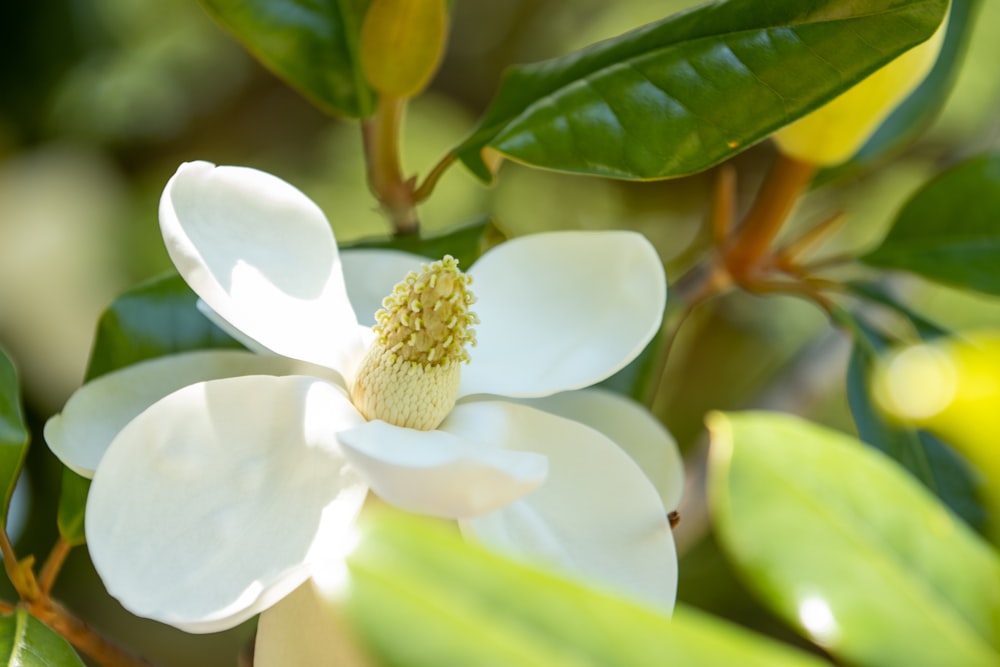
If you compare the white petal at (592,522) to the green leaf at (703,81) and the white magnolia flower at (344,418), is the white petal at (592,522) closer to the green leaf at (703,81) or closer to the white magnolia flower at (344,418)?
the white magnolia flower at (344,418)

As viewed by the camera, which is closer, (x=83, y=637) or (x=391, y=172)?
(x=83, y=637)

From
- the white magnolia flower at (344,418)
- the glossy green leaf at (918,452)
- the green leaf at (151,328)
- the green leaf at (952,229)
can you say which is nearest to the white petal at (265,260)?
the white magnolia flower at (344,418)

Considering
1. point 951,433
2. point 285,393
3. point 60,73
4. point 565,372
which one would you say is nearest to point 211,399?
point 285,393

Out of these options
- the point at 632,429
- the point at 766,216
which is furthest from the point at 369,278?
the point at 766,216

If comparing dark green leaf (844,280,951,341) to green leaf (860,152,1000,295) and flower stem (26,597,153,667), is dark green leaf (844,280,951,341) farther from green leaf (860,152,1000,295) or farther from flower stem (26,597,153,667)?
flower stem (26,597,153,667)

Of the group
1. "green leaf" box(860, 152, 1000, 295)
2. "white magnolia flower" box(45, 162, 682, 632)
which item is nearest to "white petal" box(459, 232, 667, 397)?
"white magnolia flower" box(45, 162, 682, 632)

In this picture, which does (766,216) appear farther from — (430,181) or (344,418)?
(344,418)

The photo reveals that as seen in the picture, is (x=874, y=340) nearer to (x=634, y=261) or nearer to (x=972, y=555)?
(x=634, y=261)
